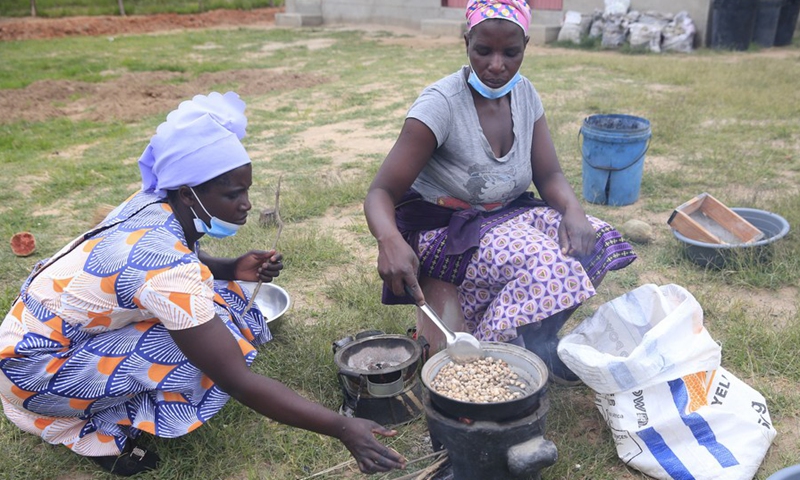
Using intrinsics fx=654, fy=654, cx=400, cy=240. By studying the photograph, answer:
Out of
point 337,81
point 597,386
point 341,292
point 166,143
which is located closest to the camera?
point 166,143

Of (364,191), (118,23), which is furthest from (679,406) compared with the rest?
(118,23)

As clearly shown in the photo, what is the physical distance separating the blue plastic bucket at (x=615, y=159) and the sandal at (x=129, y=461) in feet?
11.0

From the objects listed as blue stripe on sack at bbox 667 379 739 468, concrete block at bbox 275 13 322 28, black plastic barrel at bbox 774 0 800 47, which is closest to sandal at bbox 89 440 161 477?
blue stripe on sack at bbox 667 379 739 468

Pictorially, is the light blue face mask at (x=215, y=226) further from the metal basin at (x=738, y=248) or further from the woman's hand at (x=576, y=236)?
the metal basin at (x=738, y=248)

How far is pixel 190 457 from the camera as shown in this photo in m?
2.29

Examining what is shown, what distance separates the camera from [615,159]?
14.5 ft

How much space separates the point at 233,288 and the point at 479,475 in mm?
1308

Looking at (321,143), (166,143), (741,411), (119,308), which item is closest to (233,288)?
(119,308)

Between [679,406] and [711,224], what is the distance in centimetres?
203

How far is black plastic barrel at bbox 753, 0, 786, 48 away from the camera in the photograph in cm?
1113

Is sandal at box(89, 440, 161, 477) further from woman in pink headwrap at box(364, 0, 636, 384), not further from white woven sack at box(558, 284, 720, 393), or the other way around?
white woven sack at box(558, 284, 720, 393)

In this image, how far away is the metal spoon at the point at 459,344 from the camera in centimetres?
214

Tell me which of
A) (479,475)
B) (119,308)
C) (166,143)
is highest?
(166,143)

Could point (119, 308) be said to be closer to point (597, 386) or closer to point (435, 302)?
point (435, 302)
